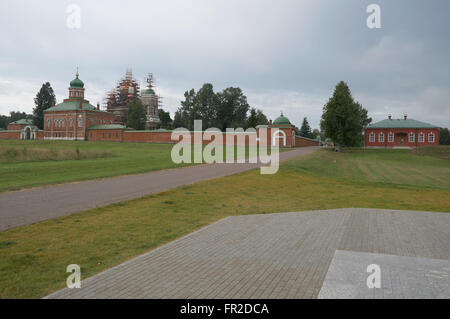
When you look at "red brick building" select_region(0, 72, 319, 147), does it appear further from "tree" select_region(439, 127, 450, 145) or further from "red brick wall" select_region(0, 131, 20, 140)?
"tree" select_region(439, 127, 450, 145)

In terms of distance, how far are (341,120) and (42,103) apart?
80273 mm

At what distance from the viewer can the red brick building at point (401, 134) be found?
61.8 m

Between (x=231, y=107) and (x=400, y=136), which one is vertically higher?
(x=231, y=107)

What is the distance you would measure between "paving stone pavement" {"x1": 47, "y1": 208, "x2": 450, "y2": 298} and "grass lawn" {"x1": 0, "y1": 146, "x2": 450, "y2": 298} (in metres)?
0.58

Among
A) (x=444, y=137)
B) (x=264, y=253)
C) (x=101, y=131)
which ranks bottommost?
(x=264, y=253)

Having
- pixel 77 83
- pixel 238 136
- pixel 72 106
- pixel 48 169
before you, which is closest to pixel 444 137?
pixel 238 136

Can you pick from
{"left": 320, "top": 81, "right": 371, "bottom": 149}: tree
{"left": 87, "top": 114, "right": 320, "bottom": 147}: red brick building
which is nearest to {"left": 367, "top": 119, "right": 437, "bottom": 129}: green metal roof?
{"left": 320, "top": 81, "right": 371, "bottom": 149}: tree

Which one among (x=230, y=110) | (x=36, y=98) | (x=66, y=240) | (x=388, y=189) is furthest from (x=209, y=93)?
(x=66, y=240)

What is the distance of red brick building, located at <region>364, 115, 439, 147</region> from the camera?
61781 millimetres

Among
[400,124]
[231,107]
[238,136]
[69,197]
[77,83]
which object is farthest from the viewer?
[231,107]

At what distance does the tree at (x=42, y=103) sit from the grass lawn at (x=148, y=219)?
89.8 m

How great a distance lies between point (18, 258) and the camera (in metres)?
5.71

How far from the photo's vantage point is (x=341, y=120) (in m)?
57.2

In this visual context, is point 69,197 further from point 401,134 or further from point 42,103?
point 42,103
